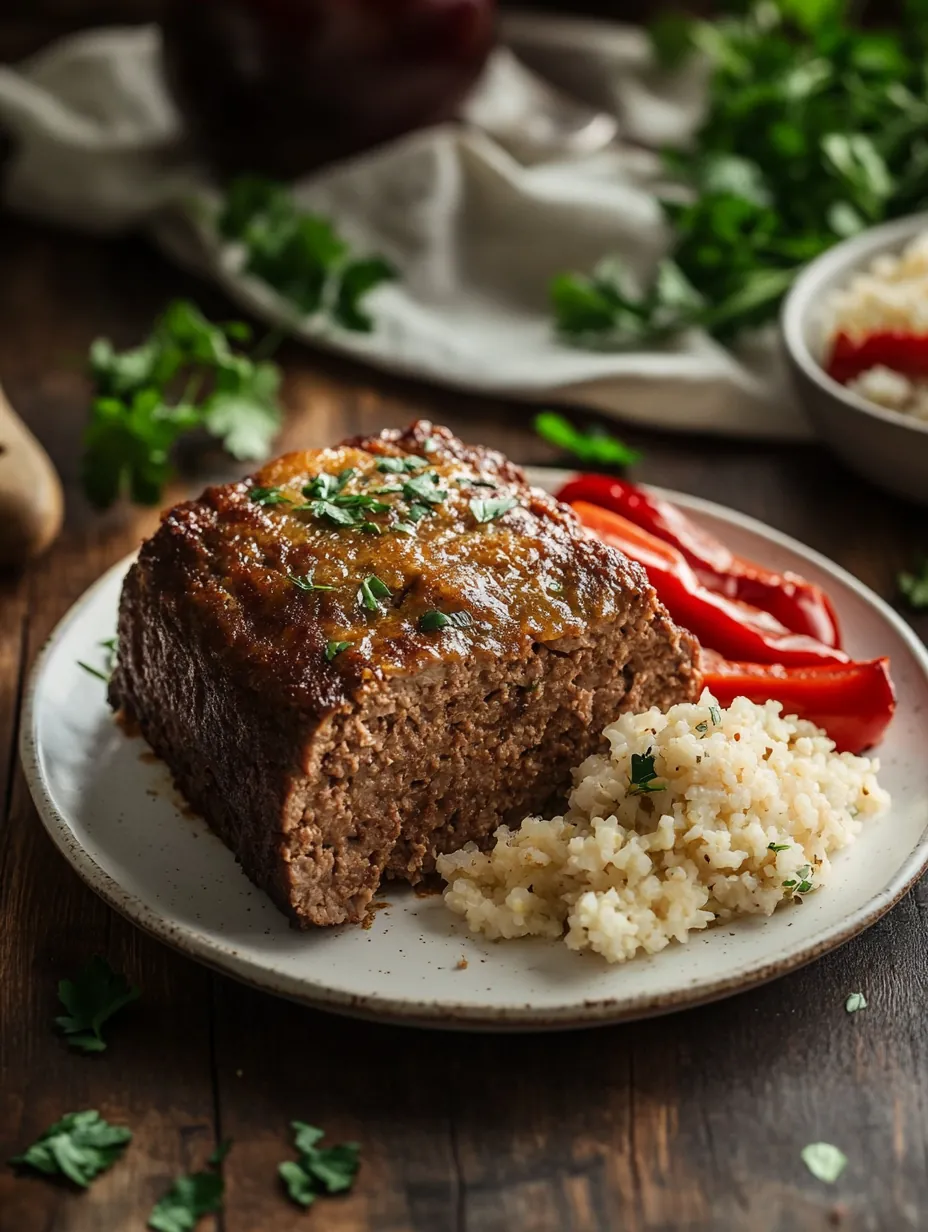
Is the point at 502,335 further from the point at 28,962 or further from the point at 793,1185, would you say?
the point at 793,1185

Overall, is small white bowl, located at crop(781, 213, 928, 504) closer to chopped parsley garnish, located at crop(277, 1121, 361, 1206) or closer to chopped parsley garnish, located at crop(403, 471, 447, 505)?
chopped parsley garnish, located at crop(403, 471, 447, 505)

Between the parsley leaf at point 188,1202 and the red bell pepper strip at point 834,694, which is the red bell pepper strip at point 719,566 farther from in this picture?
the parsley leaf at point 188,1202

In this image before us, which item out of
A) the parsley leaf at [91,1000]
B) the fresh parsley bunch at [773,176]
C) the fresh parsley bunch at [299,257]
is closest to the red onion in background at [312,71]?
the fresh parsley bunch at [299,257]

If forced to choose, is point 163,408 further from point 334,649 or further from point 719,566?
point 334,649

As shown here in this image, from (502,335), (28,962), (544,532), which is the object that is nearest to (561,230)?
(502,335)

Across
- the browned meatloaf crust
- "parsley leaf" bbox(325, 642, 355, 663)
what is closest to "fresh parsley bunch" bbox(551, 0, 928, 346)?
the browned meatloaf crust

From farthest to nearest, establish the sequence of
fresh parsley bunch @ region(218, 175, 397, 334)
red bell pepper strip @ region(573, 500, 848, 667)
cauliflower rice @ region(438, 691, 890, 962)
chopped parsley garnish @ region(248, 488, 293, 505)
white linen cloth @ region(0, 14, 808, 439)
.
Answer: fresh parsley bunch @ region(218, 175, 397, 334) < white linen cloth @ region(0, 14, 808, 439) < red bell pepper strip @ region(573, 500, 848, 667) < chopped parsley garnish @ region(248, 488, 293, 505) < cauliflower rice @ region(438, 691, 890, 962)

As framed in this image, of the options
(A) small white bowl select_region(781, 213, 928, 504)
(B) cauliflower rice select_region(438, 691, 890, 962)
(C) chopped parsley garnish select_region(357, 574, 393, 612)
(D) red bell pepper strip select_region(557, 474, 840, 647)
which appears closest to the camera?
(B) cauliflower rice select_region(438, 691, 890, 962)
